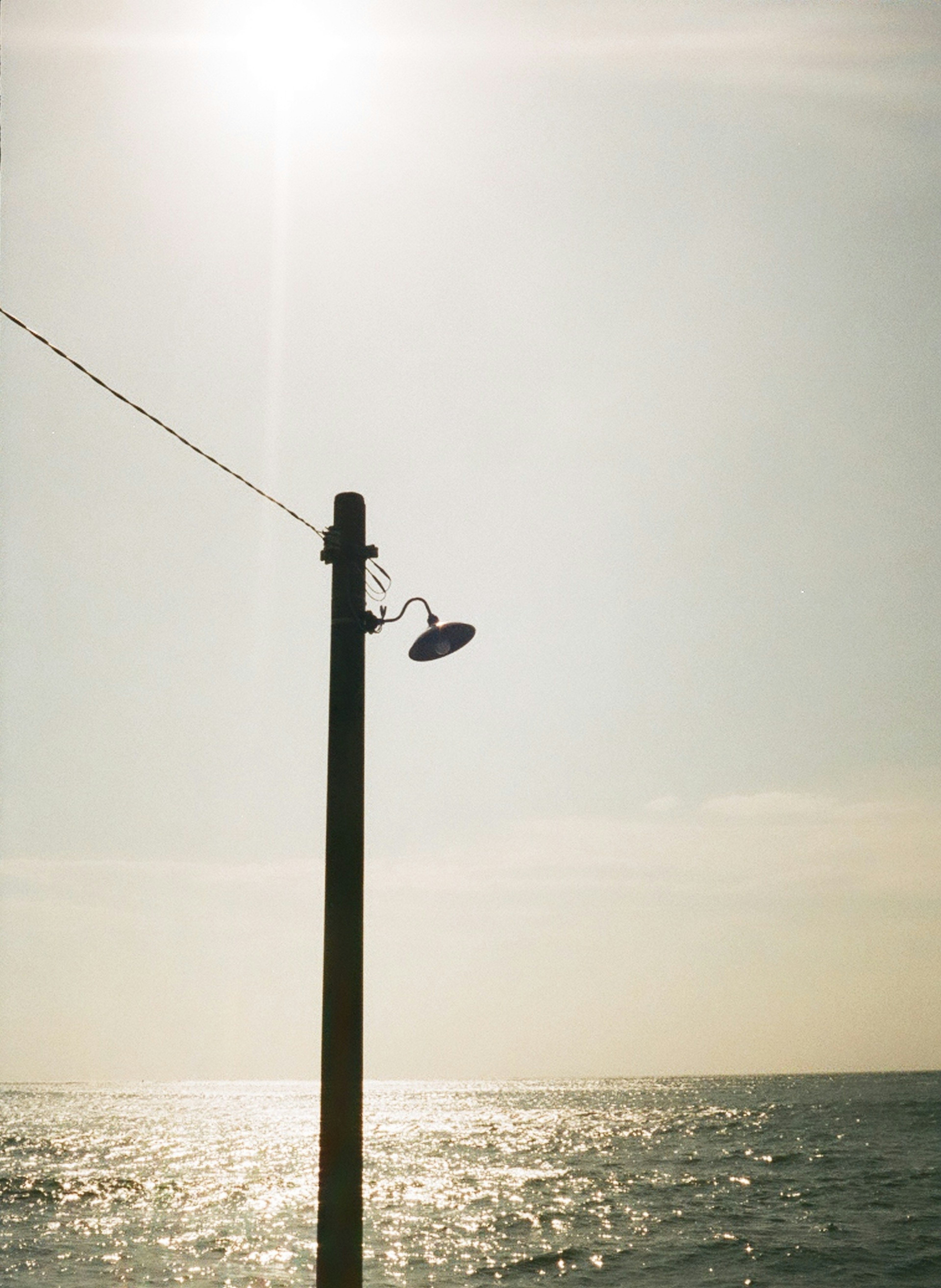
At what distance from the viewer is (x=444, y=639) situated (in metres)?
6.51

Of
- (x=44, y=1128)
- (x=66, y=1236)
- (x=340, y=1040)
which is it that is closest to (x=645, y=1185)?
(x=66, y=1236)

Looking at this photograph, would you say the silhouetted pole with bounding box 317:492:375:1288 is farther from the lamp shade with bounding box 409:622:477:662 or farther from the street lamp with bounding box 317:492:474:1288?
the lamp shade with bounding box 409:622:477:662

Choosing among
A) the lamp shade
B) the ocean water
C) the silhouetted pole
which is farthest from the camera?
the ocean water

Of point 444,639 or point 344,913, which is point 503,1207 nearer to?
point 444,639

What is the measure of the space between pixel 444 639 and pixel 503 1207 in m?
36.3

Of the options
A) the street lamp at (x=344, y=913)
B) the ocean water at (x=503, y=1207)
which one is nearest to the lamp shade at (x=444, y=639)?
the street lamp at (x=344, y=913)

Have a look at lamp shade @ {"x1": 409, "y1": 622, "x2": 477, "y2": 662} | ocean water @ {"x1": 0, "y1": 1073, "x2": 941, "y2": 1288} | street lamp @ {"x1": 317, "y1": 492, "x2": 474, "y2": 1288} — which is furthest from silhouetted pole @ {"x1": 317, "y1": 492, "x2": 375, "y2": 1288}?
ocean water @ {"x1": 0, "y1": 1073, "x2": 941, "y2": 1288}

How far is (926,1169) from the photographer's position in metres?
50.3

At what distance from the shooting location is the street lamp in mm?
4863

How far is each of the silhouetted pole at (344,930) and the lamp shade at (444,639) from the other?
0.73 meters

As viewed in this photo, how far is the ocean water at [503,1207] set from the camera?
25844mm

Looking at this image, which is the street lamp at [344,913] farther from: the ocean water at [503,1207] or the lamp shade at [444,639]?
the ocean water at [503,1207]

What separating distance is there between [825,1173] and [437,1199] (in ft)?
64.8

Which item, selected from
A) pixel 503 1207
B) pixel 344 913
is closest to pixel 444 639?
pixel 344 913
